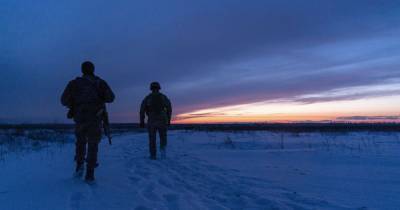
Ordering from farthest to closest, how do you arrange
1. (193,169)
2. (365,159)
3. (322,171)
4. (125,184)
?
1. (365,159)
2. (193,169)
3. (322,171)
4. (125,184)

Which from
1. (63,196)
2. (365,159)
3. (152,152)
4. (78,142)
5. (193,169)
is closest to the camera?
(63,196)

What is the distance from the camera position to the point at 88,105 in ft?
19.6

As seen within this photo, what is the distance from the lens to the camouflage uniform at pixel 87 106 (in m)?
5.97

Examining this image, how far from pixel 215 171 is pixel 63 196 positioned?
10.9ft

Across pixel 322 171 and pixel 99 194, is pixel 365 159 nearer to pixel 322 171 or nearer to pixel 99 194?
pixel 322 171

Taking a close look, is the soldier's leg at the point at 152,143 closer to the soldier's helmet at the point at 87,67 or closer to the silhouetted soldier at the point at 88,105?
the silhouetted soldier at the point at 88,105

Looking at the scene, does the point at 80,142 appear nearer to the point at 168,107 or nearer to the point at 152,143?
the point at 152,143

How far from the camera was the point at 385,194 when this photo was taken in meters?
4.85

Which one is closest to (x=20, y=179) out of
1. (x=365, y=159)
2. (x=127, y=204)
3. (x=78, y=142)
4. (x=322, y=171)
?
(x=78, y=142)

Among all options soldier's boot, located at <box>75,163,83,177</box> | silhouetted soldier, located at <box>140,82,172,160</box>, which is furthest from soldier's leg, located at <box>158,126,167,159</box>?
soldier's boot, located at <box>75,163,83,177</box>

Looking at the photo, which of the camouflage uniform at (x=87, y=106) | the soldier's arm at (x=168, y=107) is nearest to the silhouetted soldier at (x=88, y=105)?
the camouflage uniform at (x=87, y=106)

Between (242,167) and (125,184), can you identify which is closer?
(125,184)

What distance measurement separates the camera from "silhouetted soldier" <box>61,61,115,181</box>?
5.97m

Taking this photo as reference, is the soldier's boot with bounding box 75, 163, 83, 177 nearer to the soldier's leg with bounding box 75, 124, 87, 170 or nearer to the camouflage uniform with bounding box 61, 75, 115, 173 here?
the soldier's leg with bounding box 75, 124, 87, 170
